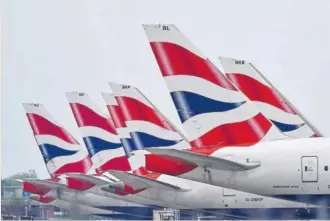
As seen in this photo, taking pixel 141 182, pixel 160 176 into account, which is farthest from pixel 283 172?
pixel 160 176

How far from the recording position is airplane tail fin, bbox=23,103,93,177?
2378 inches

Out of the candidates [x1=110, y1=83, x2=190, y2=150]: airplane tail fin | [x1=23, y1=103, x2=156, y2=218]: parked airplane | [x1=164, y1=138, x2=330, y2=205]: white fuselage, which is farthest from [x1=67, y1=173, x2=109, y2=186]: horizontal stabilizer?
[x1=164, y1=138, x2=330, y2=205]: white fuselage

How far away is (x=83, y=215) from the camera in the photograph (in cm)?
5647

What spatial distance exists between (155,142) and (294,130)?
8.48 metres

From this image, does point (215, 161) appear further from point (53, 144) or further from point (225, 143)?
point (53, 144)

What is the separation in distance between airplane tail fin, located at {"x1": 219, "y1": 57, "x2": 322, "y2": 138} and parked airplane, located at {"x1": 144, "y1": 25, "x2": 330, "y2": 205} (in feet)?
13.5

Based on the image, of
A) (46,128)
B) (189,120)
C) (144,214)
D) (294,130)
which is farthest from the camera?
(46,128)

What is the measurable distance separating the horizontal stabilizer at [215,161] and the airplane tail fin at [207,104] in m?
1.21

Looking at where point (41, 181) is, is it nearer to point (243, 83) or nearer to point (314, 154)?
point (243, 83)

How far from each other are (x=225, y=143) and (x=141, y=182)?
8.26 m

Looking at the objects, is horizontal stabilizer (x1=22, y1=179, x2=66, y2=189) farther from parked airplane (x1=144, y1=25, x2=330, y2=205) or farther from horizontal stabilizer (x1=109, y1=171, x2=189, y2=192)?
parked airplane (x1=144, y1=25, x2=330, y2=205)

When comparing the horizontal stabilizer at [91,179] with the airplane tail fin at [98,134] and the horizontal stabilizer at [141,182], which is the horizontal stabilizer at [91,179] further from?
the horizontal stabilizer at [141,182]

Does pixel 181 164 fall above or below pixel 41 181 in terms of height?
below

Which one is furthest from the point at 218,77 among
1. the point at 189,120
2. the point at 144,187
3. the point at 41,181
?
the point at 41,181
